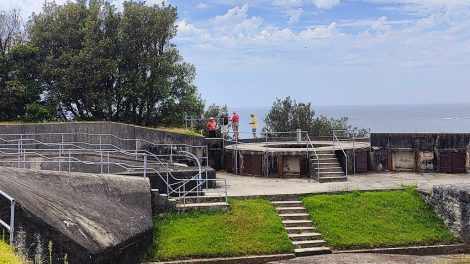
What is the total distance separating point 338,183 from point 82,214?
10.8 metres

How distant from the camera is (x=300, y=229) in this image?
15625mm

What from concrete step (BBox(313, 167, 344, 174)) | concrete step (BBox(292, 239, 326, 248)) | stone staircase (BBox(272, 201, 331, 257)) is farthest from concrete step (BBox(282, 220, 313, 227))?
concrete step (BBox(313, 167, 344, 174))

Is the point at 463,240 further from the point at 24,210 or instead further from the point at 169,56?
the point at 169,56

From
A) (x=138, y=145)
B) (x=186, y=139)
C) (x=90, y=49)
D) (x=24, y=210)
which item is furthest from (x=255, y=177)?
(x=24, y=210)

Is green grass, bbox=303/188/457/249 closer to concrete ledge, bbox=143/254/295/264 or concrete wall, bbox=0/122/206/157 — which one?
concrete ledge, bbox=143/254/295/264

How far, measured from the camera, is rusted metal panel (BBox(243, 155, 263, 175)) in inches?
868

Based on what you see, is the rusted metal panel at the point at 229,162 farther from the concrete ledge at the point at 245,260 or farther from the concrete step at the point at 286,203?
the concrete ledge at the point at 245,260

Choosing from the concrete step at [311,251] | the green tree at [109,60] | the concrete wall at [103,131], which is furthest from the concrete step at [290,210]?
the green tree at [109,60]

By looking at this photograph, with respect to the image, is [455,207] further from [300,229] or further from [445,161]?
[445,161]

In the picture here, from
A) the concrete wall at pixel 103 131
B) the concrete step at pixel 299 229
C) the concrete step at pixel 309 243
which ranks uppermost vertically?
the concrete wall at pixel 103 131

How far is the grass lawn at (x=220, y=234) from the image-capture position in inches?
553

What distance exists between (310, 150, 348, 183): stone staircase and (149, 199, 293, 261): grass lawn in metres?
4.72

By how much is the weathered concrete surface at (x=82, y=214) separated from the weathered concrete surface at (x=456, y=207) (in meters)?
9.29

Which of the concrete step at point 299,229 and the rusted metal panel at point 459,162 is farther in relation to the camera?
the rusted metal panel at point 459,162
